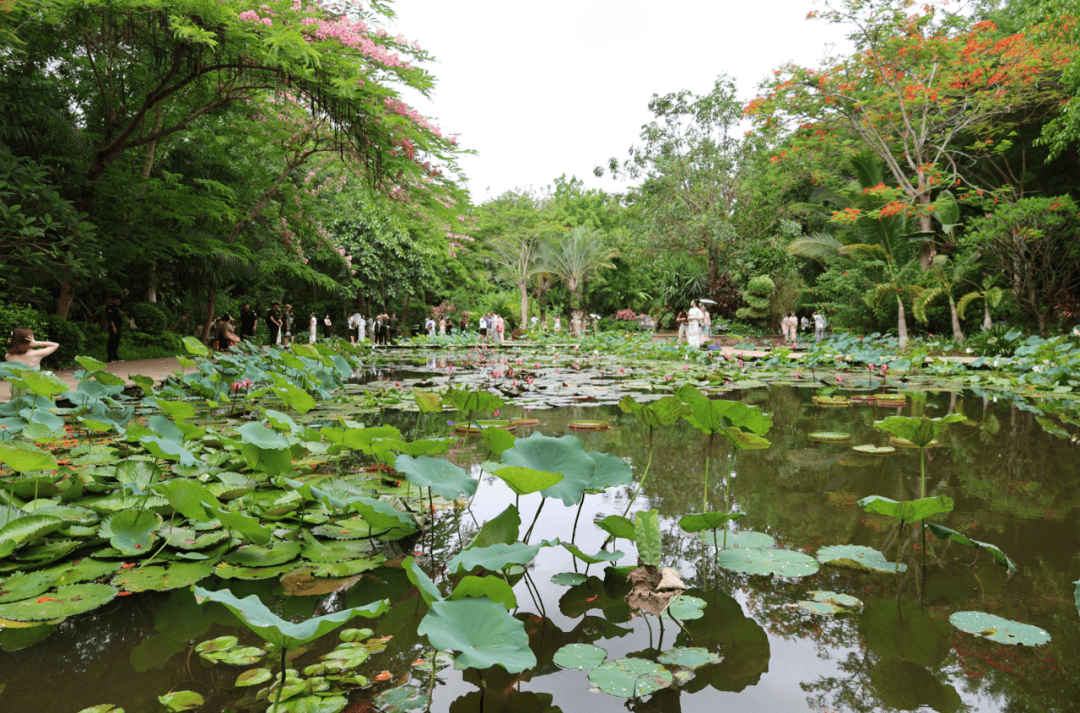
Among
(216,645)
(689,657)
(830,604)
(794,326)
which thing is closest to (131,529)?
(216,645)

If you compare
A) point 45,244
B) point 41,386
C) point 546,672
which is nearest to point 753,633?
point 546,672

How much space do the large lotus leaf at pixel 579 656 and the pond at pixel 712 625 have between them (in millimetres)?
19

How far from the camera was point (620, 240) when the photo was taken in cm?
2106

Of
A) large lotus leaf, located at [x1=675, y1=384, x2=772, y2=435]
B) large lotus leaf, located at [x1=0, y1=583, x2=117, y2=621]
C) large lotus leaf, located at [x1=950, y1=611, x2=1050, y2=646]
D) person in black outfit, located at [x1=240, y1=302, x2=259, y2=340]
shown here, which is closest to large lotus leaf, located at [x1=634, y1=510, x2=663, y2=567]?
large lotus leaf, located at [x1=675, y1=384, x2=772, y2=435]

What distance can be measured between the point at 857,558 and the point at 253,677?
1566 millimetres

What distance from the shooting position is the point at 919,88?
35.6 ft

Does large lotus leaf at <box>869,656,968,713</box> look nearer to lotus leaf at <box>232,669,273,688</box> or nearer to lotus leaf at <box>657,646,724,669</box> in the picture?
lotus leaf at <box>657,646,724,669</box>

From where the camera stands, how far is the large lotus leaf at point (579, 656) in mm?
1192

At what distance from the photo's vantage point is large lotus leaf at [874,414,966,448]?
163cm

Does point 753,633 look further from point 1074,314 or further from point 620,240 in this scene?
point 620,240

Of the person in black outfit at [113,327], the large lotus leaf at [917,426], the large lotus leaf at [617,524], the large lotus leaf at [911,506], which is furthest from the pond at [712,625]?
the person in black outfit at [113,327]

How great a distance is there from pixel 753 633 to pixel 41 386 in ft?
9.32

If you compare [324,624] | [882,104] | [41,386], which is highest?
[882,104]

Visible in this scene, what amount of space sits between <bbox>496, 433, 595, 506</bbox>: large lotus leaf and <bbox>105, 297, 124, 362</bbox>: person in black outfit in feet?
28.9
